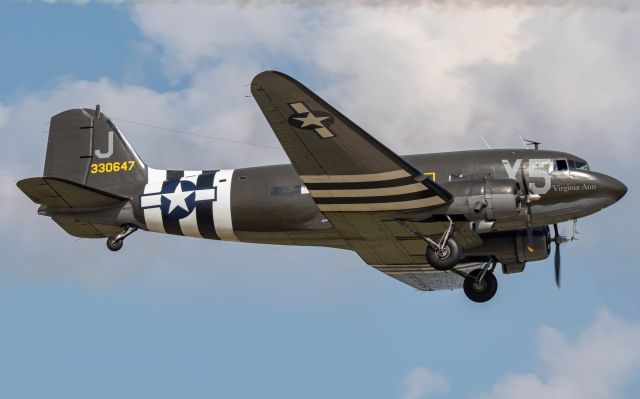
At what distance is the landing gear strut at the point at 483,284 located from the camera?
2767 cm

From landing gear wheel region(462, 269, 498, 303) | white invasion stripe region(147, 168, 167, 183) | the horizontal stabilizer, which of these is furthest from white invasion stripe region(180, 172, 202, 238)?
landing gear wheel region(462, 269, 498, 303)

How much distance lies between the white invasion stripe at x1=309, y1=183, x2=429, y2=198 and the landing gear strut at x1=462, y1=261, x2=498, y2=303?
4.28 meters

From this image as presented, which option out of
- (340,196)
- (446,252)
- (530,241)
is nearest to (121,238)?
(340,196)

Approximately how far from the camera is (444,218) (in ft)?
80.9

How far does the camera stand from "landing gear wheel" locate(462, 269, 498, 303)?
27.7 meters

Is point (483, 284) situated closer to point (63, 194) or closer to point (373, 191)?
point (373, 191)

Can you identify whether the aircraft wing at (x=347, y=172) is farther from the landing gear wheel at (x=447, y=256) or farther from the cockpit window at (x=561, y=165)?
the cockpit window at (x=561, y=165)

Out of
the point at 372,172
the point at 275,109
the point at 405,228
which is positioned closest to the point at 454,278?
the point at 405,228

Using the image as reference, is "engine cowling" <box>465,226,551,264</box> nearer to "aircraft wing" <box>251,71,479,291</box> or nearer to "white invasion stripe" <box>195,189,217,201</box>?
"aircraft wing" <box>251,71,479,291</box>

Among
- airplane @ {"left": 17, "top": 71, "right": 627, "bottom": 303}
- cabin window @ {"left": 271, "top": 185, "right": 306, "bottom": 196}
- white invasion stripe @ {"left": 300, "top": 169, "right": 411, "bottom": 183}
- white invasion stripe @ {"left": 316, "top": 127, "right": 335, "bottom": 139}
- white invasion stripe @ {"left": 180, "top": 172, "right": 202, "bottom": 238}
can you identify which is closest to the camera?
white invasion stripe @ {"left": 316, "top": 127, "right": 335, "bottom": 139}

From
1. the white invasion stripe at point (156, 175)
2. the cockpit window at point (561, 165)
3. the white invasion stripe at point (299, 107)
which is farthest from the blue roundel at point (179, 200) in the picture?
the cockpit window at point (561, 165)

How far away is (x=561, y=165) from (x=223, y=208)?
304 inches

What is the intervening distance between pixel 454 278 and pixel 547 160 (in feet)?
17.0

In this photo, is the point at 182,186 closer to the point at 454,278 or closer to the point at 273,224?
the point at 273,224
